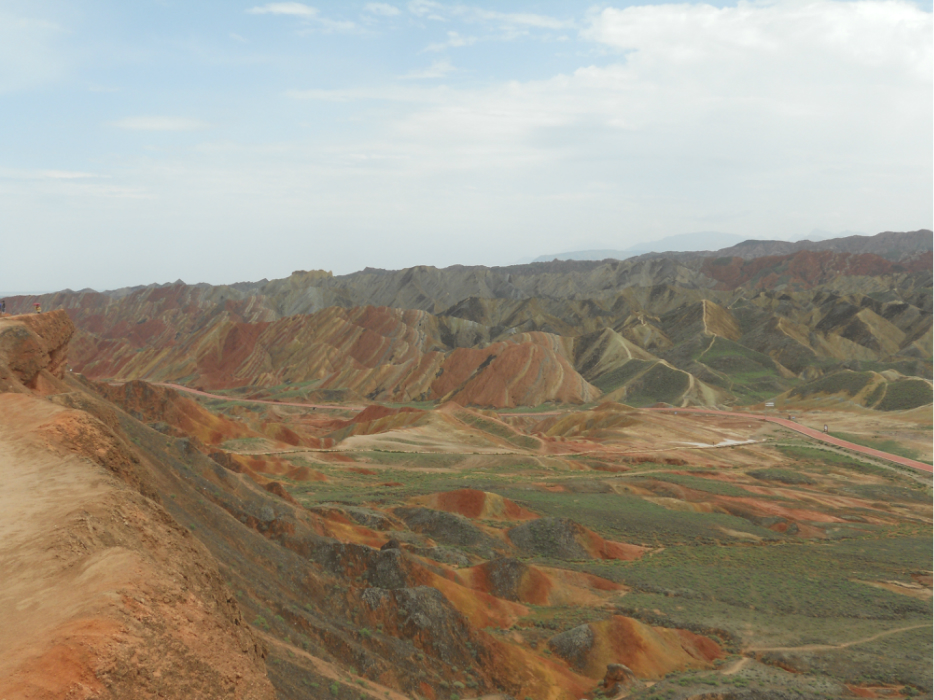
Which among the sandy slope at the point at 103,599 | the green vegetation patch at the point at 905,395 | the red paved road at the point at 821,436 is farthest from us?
the green vegetation patch at the point at 905,395

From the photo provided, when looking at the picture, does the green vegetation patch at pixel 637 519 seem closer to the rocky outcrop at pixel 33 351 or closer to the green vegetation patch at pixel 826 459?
the green vegetation patch at pixel 826 459

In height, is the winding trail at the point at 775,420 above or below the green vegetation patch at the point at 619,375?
below

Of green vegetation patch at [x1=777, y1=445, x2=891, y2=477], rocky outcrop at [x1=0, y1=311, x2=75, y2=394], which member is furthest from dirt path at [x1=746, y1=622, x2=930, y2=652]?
green vegetation patch at [x1=777, y1=445, x2=891, y2=477]

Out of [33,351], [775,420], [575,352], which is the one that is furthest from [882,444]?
[33,351]

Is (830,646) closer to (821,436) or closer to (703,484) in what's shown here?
(703,484)

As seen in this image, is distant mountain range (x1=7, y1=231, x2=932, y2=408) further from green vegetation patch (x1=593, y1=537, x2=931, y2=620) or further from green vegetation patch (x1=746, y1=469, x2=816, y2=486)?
green vegetation patch (x1=593, y1=537, x2=931, y2=620)

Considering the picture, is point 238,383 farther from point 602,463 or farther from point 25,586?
point 25,586

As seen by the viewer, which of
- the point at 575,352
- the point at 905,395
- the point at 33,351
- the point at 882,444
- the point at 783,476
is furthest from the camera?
the point at 575,352

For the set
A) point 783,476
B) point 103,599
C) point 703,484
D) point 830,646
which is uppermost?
point 103,599

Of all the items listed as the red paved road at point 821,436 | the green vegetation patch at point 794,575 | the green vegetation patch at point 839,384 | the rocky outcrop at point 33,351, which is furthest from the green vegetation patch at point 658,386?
the rocky outcrop at point 33,351

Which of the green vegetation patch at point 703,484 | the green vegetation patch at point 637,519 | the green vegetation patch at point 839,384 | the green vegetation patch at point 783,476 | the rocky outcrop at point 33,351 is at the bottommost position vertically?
the green vegetation patch at point 783,476
